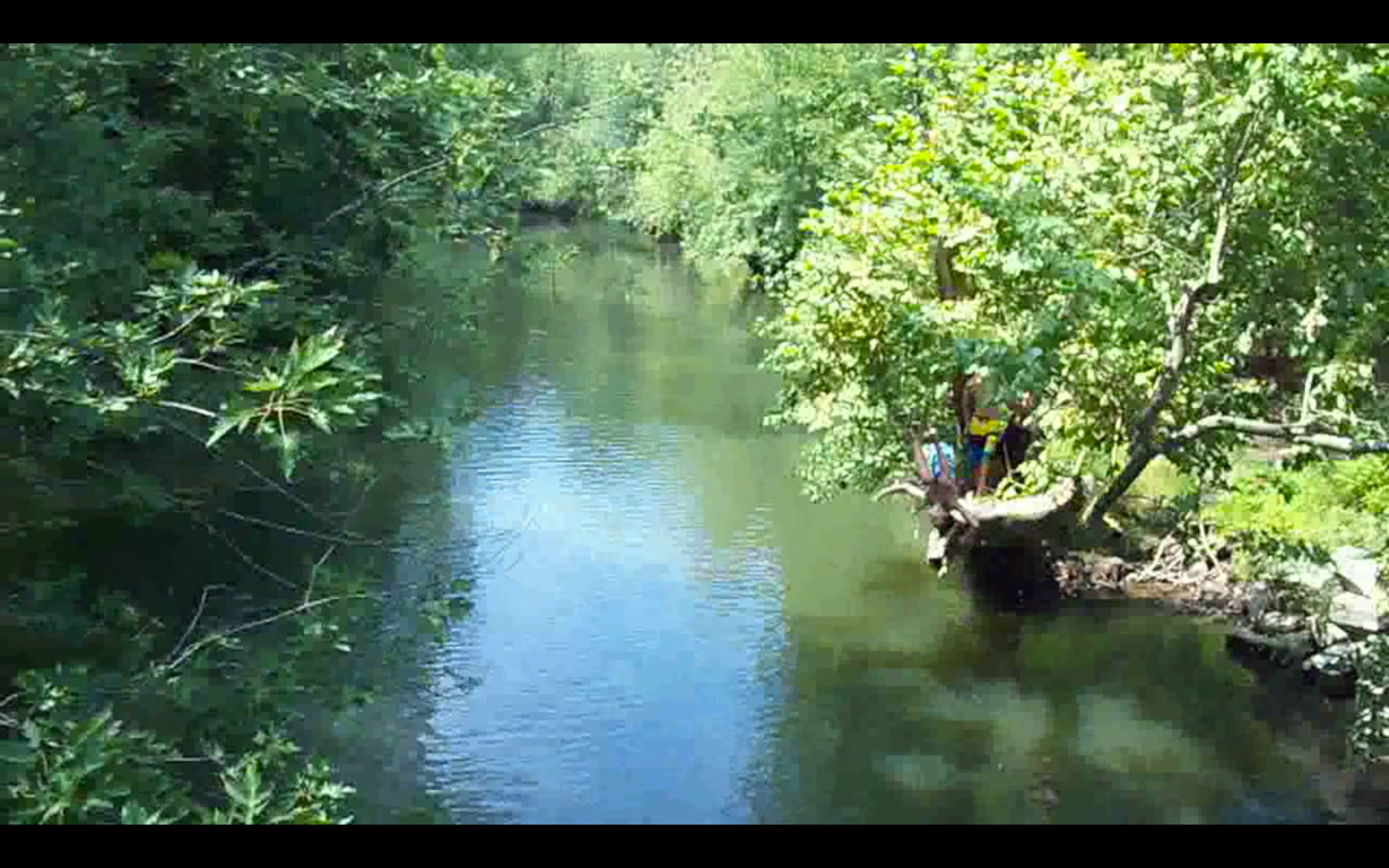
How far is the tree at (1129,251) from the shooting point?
8180mm

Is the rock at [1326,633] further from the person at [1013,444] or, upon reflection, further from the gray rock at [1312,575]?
the person at [1013,444]

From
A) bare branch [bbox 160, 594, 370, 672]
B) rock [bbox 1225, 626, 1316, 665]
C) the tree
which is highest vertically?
the tree

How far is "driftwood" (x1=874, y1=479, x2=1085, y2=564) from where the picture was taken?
11.2m

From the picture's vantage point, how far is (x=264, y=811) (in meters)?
4.65

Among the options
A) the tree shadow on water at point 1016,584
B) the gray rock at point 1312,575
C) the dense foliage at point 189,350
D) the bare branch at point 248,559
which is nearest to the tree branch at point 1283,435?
the gray rock at point 1312,575

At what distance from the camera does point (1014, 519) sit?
11.3 meters


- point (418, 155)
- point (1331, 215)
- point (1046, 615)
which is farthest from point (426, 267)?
point (1046, 615)

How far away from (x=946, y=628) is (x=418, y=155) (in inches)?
242

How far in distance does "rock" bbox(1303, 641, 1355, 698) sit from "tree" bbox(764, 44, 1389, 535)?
1.57 metres

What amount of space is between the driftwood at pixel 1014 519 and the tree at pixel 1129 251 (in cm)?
22

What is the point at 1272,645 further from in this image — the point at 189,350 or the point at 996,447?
the point at 189,350

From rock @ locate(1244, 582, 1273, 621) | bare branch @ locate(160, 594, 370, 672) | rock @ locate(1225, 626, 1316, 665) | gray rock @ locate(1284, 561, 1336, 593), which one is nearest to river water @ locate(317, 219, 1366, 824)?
rock @ locate(1225, 626, 1316, 665)

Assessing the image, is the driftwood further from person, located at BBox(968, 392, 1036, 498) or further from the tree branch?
the tree branch

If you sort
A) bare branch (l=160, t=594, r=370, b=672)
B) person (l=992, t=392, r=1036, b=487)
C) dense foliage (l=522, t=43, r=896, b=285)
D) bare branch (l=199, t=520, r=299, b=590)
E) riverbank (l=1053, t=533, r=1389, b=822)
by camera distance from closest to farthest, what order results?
1. bare branch (l=160, t=594, r=370, b=672)
2. bare branch (l=199, t=520, r=299, b=590)
3. riverbank (l=1053, t=533, r=1389, b=822)
4. person (l=992, t=392, r=1036, b=487)
5. dense foliage (l=522, t=43, r=896, b=285)
